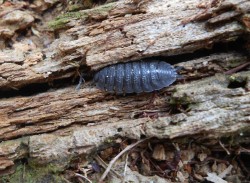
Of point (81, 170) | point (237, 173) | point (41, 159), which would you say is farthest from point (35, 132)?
point (237, 173)

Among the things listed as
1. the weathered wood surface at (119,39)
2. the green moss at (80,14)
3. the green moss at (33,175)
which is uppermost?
the green moss at (80,14)

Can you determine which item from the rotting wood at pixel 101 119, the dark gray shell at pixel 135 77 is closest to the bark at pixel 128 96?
the rotting wood at pixel 101 119

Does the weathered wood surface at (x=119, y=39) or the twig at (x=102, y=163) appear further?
the weathered wood surface at (x=119, y=39)

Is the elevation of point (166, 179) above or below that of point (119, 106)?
below

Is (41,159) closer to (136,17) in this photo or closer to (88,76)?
(88,76)

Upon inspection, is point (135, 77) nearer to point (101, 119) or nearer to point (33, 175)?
point (101, 119)

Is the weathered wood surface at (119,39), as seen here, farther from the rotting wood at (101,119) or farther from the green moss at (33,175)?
the green moss at (33,175)

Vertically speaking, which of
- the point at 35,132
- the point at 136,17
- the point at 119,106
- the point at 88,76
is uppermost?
the point at 136,17
